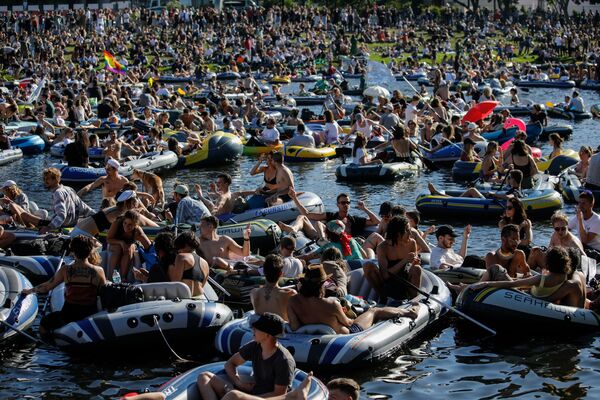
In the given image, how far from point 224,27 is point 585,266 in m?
55.8

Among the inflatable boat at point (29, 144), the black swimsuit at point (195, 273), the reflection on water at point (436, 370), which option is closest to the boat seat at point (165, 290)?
the black swimsuit at point (195, 273)

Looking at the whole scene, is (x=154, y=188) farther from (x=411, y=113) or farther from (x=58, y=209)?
(x=411, y=113)

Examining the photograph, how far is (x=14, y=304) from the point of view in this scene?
1309 centimetres

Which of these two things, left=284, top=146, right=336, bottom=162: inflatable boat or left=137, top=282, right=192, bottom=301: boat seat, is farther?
left=284, top=146, right=336, bottom=162: inflatable boat

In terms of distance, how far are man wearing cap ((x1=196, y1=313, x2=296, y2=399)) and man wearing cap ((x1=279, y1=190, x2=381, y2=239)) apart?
678 centimetres

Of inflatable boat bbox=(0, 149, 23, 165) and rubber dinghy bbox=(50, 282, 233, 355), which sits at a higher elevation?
rubber dinghy bbox=(50, 282, 233, 355)

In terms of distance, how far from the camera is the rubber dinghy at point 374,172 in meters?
24.4

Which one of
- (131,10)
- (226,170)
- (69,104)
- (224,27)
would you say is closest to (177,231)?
(226,170)

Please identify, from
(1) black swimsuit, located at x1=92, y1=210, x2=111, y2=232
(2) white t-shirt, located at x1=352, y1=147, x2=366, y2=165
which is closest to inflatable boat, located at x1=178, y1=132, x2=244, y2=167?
(2) white t-shirt, located at x1=352, y1=147, x2=366, y2=165

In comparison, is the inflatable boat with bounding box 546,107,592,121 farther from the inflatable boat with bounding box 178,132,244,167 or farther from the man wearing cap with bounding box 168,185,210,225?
the man wearing cap with bounding box 168,185,210,225

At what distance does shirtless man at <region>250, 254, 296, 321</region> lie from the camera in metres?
11.5

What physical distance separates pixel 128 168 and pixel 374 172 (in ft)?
19.3

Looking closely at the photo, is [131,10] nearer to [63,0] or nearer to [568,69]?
[63,0]

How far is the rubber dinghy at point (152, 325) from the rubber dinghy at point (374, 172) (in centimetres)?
1218
